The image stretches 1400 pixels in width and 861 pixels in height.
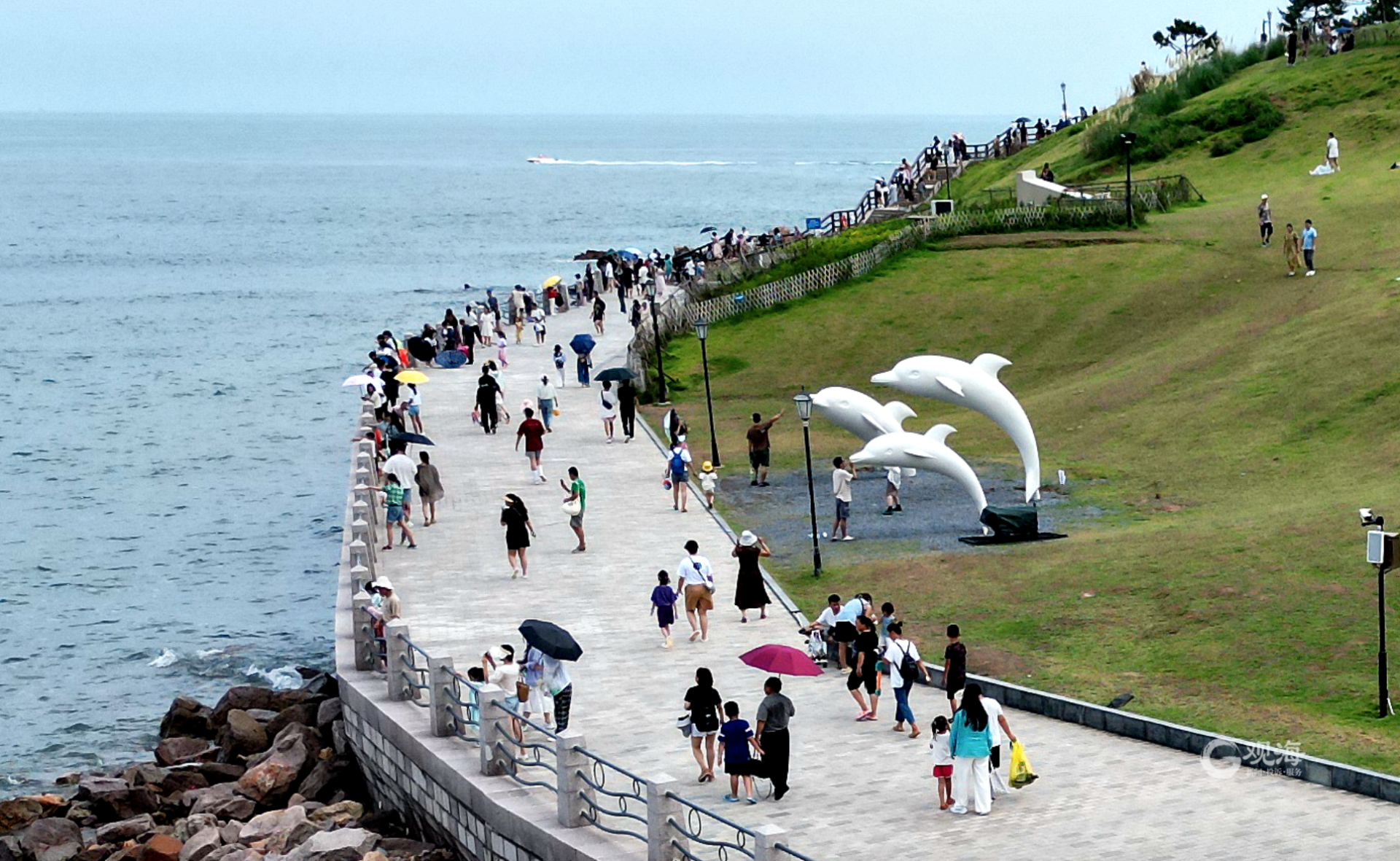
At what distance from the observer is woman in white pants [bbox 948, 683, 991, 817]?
714 inches

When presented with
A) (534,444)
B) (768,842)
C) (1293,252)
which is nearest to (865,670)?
(768,842)

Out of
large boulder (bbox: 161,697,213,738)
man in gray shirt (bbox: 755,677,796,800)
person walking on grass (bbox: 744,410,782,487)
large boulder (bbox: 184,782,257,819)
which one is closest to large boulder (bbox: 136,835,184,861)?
large boulder (bbox: 184,782,257,819)

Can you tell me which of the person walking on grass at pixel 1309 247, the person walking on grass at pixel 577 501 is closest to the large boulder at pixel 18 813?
the person walking on grass at pixel 577 501

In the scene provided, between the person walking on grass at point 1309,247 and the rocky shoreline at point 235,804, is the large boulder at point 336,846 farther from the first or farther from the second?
the person walking on grass at point 1309,247

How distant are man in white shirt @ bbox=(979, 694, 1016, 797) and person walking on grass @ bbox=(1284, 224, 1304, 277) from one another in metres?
32.7

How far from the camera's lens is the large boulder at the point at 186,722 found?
1182 inches

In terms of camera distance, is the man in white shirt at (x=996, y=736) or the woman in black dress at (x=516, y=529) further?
the woman in black dress at (x=516, y=529)

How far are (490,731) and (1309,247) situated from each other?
3436 cm

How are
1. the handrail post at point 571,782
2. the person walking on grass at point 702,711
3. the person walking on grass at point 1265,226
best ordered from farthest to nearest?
1. the person walking on grass at point 1265,226
2. the person walking on grass at point 702,711
3. the handrail post at point 571,782

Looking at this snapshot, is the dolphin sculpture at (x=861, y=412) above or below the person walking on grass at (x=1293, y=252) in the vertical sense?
below

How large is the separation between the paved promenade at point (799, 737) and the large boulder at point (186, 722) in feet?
12.7

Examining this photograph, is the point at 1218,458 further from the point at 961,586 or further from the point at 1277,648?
the point at 1277,648

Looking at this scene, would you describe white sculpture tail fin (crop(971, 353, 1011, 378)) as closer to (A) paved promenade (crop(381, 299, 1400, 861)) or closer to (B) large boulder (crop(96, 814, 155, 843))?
(A) paved promenade (crop(381, 299, 1400, 861))

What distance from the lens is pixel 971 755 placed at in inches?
721
